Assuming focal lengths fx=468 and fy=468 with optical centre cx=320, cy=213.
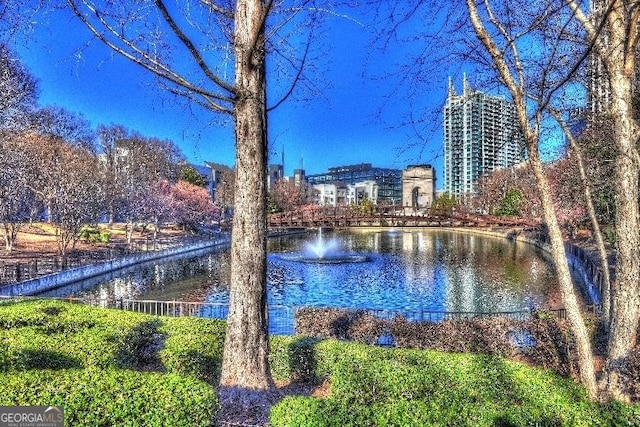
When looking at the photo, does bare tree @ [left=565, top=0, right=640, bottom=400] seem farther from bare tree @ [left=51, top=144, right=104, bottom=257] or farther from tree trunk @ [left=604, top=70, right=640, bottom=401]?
bare tree @ [left=51, top=144, right=104, bottom=257]

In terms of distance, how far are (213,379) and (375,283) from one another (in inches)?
700

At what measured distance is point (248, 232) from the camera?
6215 mm

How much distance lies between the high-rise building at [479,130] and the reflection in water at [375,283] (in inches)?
455

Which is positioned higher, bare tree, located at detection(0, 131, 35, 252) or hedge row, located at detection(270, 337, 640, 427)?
bare tree, located at detection(0, 131, 35, 252)

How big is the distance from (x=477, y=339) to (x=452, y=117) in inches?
211

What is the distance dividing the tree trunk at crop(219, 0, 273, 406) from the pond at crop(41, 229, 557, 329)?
28.9 feet

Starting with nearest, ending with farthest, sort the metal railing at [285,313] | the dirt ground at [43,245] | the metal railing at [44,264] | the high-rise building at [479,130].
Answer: the high-rise building at [479,130]
the metal railing at [285,313]
the metal railing at [44,264]
the dirt ground at [43,245]


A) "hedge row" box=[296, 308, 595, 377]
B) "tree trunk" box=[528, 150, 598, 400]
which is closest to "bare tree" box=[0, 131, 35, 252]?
"hedge row" box=[296, 308, 595, 377]

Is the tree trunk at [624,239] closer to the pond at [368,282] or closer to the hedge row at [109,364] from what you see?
the hedge row at [109,364]

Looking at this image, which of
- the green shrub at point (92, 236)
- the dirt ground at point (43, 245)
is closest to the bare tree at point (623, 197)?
the dirt ground at point (43, 245)

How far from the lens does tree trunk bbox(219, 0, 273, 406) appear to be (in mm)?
6125

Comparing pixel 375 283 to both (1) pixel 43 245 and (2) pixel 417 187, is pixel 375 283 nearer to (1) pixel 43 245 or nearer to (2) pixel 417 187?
(1) pixel 43 245

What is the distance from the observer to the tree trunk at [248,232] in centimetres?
612

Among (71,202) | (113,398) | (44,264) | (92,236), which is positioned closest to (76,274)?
(44,264)
